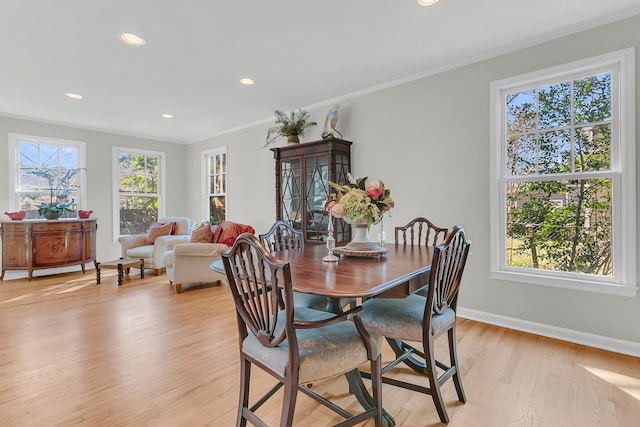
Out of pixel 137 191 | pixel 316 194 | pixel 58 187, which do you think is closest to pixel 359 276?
pixel 316 194

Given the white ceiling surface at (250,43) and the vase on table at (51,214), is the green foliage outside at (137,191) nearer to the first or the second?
the vase on table at (51,214)

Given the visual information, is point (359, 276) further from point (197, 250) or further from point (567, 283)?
point (197, 250)

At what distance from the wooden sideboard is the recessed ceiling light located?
348 centimetres

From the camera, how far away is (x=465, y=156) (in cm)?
316

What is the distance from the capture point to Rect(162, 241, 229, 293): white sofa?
13.5 ft

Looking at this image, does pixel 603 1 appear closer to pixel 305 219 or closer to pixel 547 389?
pixel 547 389

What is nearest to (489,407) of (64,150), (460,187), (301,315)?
(301,315)

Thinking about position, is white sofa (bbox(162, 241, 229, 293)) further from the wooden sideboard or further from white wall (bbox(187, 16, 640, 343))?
white wall (bbox(187, 16, 640, 343))

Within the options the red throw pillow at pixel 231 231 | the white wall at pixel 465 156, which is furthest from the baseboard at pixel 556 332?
the red throw pillow at pixel 231 231

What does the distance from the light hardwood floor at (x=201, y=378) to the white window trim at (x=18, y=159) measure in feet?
8.36

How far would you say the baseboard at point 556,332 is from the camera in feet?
7.94

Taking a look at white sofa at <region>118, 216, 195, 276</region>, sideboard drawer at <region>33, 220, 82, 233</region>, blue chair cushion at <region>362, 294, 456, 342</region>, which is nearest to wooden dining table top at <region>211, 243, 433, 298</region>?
blue chair cushion at <region>362, 294, 456, 342</region>

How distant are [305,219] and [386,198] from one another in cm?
224

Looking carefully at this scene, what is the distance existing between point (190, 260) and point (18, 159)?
339cm
